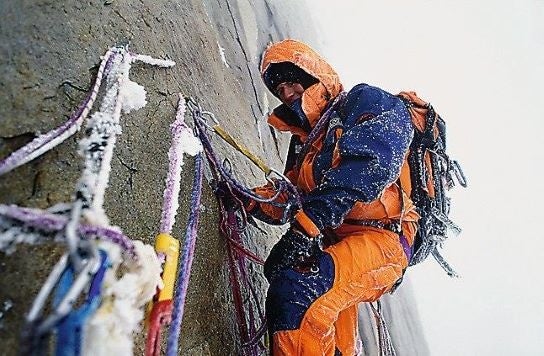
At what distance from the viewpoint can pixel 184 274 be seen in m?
1.38

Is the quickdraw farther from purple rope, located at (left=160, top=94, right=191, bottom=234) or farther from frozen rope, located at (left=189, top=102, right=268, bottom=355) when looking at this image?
purple rope, located at (left=160, top=94, right=191, bottom=234)

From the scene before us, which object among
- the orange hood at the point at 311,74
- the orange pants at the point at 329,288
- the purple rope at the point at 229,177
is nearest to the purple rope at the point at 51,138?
the purple rope at the point at 229,177

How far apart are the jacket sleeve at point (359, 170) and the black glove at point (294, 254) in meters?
0.09

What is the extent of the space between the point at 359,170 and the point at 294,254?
399mm

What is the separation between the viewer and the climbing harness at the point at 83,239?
2.91 ft

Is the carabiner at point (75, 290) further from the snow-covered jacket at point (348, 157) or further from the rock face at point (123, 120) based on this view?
the snow-covered jacket at point (348, 157)

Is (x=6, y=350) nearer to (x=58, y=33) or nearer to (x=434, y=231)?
(x=58, y=33)

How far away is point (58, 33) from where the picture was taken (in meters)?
1.53

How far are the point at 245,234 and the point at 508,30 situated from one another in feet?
79.9

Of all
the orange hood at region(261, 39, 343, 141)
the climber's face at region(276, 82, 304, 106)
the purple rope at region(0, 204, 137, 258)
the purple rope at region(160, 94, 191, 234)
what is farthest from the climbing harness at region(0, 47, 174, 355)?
the climber's face at region(276, 82, 304, 106)

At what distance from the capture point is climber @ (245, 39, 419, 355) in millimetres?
1992

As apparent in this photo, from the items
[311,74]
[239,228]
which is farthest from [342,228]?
[311,74]

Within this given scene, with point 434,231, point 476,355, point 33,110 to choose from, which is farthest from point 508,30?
point 33,110

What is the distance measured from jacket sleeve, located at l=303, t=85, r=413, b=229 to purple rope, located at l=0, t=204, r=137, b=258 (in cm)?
106
